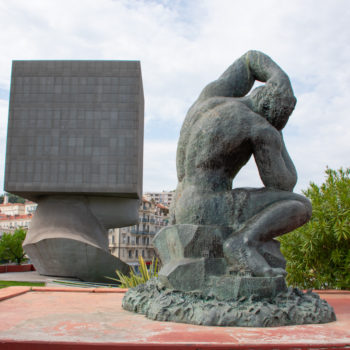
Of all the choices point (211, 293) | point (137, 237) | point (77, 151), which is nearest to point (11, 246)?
point (137, 237)

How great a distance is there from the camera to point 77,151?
21000 mm

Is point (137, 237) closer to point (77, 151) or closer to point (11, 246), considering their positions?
point (11, 246)

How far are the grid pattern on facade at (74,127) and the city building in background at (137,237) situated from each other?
25.7 metres

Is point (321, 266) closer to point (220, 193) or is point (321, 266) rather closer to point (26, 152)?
point (220, 193)

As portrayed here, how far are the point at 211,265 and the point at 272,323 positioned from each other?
0.79m

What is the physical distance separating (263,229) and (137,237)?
47.5m

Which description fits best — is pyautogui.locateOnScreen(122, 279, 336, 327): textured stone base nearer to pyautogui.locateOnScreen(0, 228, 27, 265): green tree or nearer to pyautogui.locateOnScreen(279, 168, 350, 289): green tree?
pyautogui.locateOnScreen(279, 168, 350, 289): green tree

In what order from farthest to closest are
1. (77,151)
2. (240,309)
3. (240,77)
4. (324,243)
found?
1. (77,151)
2. (324,243)
3. (240,77)
4. (240,309)

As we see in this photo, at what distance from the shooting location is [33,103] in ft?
70.5

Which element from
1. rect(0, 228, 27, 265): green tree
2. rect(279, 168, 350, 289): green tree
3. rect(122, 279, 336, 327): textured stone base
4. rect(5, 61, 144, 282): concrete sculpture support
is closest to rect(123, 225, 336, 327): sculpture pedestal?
rect(122, 279, 336, 327): textured stone base

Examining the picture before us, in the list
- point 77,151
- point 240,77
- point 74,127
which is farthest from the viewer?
point 74,127

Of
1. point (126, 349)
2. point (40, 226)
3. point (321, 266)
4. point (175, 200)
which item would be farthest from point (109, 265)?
point (126, 349)

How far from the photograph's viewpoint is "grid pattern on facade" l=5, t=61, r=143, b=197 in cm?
2066

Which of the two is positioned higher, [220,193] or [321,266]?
[220,193]
